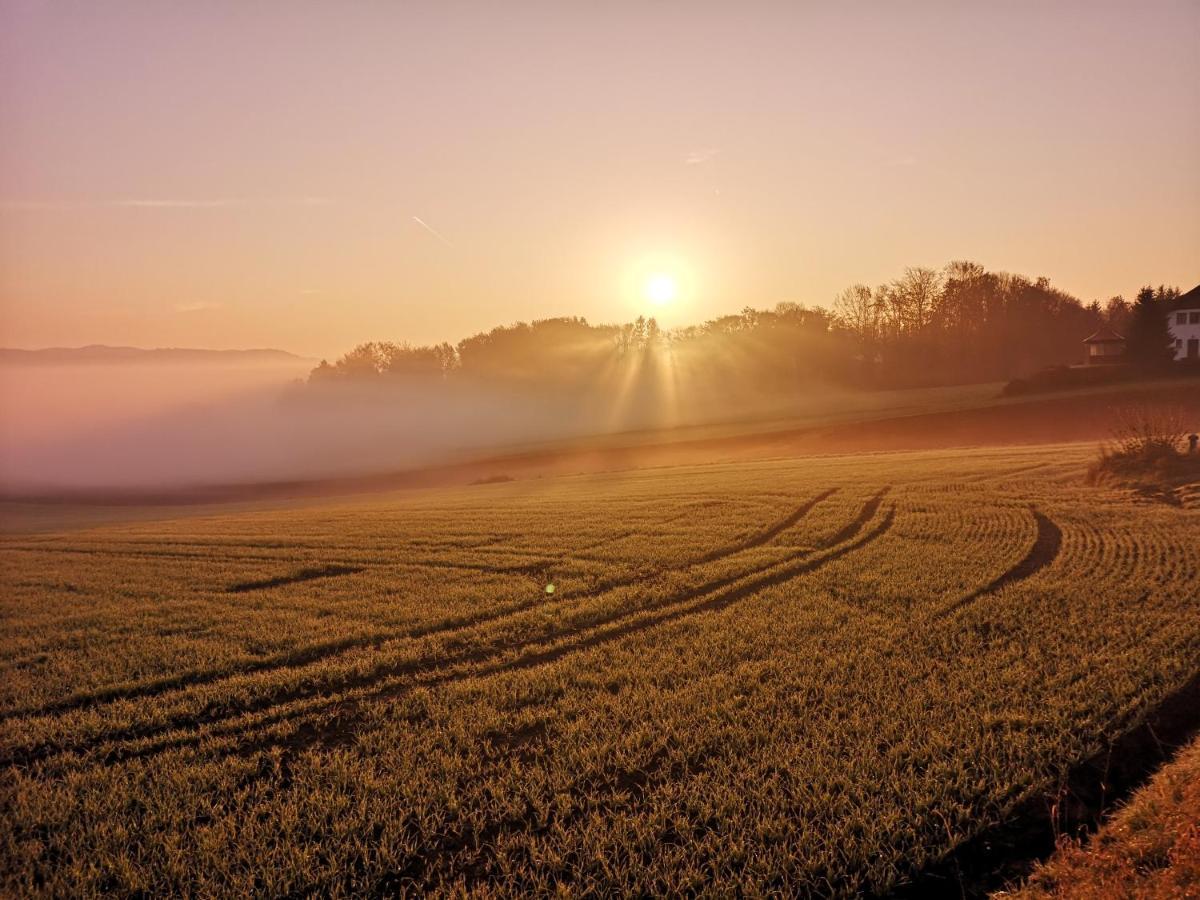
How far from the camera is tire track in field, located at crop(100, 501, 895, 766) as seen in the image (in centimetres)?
835

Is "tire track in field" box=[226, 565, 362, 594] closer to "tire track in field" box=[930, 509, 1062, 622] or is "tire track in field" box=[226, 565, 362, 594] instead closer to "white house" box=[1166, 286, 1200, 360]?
"tire track in field" box=[930, 509, 1062, 622]

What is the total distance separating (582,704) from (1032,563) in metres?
11.3

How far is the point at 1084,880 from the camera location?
5.55m

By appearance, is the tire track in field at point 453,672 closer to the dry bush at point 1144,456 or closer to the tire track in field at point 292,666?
the tire track in field at point 292,666

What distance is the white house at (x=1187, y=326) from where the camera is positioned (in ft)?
213

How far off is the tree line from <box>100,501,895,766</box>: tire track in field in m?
76.2

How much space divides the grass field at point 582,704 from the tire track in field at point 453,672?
0.20 ft

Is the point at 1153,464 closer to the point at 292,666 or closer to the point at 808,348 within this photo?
the point at 292,666

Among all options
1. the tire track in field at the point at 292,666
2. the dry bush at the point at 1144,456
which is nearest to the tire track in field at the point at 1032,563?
the tire track in field at the point at 292,666

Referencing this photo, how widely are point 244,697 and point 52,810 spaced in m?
2.63

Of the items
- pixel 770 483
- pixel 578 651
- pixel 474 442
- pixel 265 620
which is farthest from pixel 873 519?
pixel 474 442

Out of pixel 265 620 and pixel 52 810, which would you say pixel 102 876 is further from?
pixel 265 620

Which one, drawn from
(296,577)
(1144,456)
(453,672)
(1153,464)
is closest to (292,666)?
(453,672)

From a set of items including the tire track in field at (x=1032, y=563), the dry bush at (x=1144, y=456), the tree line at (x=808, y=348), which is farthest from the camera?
the tree line at (x=808, y=348)
